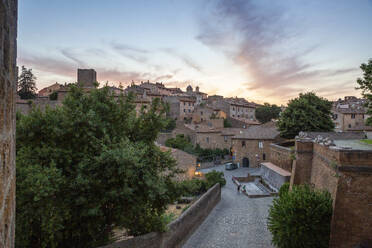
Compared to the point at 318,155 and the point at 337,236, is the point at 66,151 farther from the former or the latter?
the point at 318,155

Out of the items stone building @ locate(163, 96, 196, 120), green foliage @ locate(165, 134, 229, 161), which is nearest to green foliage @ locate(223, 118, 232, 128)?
stone building @ locate(163, 96, 196, 120)

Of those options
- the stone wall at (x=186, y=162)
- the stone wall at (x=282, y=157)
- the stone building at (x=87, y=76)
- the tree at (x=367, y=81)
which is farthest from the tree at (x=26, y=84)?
the tree at (x=367, y=81)

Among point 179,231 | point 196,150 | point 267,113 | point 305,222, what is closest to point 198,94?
point 267,113

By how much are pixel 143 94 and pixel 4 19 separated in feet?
227

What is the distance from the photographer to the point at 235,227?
46.5ft

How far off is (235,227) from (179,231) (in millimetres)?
3706

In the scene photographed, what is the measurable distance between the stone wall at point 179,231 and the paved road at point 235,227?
430 mm

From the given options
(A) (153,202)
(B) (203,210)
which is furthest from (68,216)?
(B) (203,210)

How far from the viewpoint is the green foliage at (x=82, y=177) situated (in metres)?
7.15

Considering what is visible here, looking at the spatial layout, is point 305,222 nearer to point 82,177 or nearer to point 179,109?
point 82,177

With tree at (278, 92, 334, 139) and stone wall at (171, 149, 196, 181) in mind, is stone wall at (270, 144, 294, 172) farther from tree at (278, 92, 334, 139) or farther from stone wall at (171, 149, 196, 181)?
stone wall at (171, 149, 196, 181)

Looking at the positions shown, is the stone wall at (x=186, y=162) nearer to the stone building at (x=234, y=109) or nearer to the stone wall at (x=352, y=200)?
the stone wall at (x=352, y=200)

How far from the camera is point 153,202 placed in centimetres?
960

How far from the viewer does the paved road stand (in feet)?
39.9
